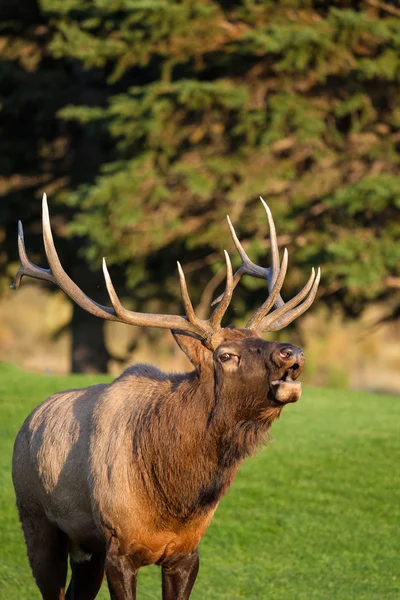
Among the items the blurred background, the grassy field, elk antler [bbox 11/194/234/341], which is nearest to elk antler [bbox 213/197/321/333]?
elk antler [bbox 11/194/234/341]

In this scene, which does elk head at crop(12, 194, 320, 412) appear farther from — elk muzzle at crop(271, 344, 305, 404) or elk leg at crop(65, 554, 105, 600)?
elk leg at crop(65, 554, 105, 600)

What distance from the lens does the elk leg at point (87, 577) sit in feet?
20.9

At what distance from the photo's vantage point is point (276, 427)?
39.9ft

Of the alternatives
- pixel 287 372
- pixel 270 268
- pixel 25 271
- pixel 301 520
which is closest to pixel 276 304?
pixel 270 268

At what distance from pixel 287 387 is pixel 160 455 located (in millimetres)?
855

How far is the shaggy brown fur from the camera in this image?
220 inches

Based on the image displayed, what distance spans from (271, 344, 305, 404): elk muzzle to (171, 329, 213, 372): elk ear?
0.48 meters

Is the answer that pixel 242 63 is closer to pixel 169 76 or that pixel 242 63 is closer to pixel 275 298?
pixel 169 76

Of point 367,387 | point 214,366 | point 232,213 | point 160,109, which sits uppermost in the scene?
point 214,366

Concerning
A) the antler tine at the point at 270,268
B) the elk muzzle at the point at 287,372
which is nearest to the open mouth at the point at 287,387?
the elk muzzle at the point at 287,372

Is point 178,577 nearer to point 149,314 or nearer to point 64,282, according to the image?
point 149,314

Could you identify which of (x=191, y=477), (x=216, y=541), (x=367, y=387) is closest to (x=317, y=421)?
(x=216, y=541)

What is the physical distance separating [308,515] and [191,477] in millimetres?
3778

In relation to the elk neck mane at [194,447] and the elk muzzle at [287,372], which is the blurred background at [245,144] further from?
the elk muzzle at [287,372]
